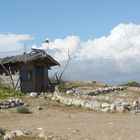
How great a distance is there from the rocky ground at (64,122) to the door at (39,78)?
365 inches

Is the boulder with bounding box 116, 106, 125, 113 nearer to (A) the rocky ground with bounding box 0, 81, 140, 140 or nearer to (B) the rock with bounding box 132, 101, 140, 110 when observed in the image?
(A) the rocky ground with bounding box 0, 81, 140, 140

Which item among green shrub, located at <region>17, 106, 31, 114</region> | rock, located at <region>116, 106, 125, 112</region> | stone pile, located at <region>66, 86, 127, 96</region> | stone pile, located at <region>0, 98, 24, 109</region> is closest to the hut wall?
stone pile, located at <region>66, 86, 127, 96</region>

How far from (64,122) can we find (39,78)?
2036cm

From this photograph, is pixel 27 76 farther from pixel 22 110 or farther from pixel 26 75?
pixel 22 110

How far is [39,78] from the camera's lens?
143 feet

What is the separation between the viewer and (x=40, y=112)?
2780 cm

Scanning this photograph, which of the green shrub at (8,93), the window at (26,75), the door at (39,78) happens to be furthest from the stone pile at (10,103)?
the door at (39,78)

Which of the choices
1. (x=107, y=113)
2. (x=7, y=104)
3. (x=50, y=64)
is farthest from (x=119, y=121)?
(x=50, y=64)

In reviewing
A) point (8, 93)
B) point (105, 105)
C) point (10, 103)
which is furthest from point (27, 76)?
point (105, 105)

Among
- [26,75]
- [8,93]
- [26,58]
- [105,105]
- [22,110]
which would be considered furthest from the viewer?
[26,75]

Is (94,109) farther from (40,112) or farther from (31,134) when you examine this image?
(31,134)

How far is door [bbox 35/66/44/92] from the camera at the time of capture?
43.2 metres

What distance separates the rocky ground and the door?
30.4 ft

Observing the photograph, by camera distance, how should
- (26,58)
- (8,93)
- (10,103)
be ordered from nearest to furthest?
(10,103) → (8,93) → (26,58)
